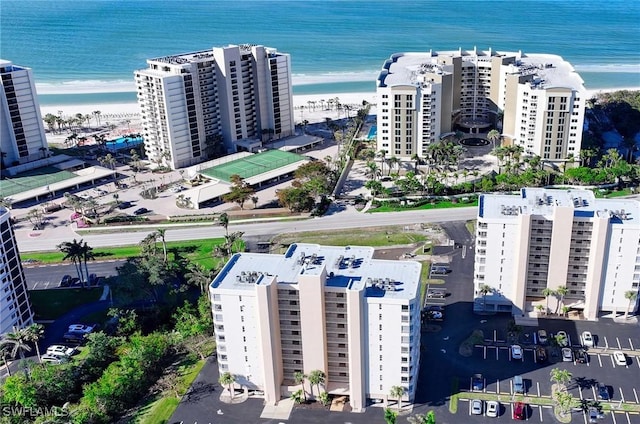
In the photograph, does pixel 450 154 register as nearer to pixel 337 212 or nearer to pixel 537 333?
pixel 337 212

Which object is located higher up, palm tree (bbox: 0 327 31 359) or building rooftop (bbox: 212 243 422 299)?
building rooftop (bbox: 212 243 422 299)

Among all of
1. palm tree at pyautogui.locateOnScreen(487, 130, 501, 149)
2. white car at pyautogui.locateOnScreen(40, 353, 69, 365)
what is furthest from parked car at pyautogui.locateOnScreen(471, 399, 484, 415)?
palm tree at pyautogui.locateOnScreen(487, 130, 501, 149)

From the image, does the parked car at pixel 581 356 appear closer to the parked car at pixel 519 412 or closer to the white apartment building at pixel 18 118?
the parked car at pixel 519 412

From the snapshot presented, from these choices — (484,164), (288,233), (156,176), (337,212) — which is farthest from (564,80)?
(156,176)

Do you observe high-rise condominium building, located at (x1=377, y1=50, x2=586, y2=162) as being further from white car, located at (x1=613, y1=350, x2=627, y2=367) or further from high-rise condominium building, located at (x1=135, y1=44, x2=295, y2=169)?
white car, located at (x1=613, y1=350, x2=627, y2=367)

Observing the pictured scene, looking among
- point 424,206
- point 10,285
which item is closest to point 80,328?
point 10,285

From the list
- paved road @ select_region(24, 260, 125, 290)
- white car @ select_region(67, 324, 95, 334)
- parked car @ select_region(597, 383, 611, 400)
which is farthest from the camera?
paved road @ select_region(24, 260, 125, 290)

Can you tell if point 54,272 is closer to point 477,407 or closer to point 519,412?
point 477,407

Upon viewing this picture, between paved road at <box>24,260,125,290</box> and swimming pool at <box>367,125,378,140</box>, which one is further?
swimming pool at <box>367,125,378,140</box>
